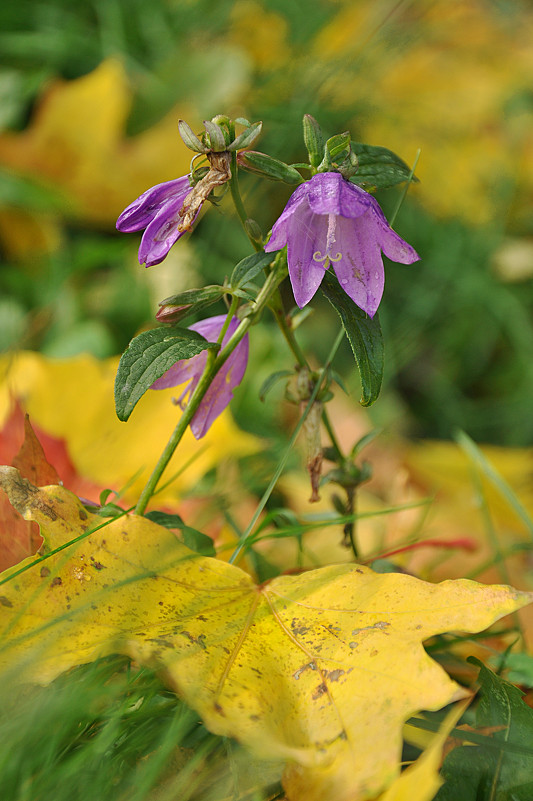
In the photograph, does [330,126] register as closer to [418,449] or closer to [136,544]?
[418,449]

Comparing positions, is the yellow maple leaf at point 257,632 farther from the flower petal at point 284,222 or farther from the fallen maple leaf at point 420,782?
the flower petal at point 284,222

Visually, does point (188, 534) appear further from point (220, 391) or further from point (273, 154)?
point (273, 154)

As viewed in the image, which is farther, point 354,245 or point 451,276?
point 451,276

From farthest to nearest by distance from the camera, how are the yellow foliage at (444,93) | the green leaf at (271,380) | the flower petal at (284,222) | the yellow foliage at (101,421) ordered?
1. the yellow foliage at (444,93)
2. the yellow foliage at (101,421)
3. the green leaf at (271,380)
4. the flower petal at (284,222)

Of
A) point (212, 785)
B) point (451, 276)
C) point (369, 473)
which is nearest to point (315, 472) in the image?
point (369, 473)

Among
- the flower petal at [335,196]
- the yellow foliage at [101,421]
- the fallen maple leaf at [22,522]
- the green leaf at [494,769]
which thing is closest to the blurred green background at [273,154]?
the yellow foliage at [101,421]
